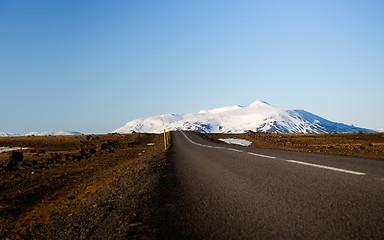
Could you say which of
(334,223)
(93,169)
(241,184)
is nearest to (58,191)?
(93,169)

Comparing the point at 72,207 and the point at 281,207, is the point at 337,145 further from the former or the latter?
the point at 281,207

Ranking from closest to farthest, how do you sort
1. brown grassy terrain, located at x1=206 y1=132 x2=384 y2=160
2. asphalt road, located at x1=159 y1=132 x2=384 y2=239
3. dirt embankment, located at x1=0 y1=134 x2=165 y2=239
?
1. asphalt road, located at x1=159 y1=132 x2=384 y2=239
2. dirt embankment, located at x1=0 y1=134 x2=165 y2=239
3. brown grassy terrain, located at x1=206 y1=132 x2=384 y2=160

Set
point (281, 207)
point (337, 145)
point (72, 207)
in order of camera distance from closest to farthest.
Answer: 1. point (281, 207)
2. point (72, 207)
3. point (337, 145)

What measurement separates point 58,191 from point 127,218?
9543 mm

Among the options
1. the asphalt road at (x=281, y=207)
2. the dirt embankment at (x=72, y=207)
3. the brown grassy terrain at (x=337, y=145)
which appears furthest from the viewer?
Answer: the brown grassy terrain at (x=337, y=145)

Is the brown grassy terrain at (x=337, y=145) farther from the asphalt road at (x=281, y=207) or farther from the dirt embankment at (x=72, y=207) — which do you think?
the dirt embankment at (x=72, y=207)

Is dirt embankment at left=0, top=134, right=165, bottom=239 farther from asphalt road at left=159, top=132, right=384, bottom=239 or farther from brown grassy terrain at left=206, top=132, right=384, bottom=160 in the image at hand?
brown grassy terrain at left=206, top=132, right=384, bottom=160

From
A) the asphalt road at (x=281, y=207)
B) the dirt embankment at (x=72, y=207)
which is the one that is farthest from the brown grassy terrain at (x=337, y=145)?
the dirt embankment at (x=72, y=207)

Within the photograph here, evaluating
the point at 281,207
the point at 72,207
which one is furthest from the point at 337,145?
the point at 281,207

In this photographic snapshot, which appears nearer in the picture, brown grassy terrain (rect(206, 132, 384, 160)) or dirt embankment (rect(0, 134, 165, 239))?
dirt embankment (rect(0, 134, 165, 239))

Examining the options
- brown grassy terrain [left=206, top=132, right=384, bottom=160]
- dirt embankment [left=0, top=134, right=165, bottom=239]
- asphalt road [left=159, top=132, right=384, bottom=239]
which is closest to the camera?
asphalt road [left=159, top=132, right=384, bottom=239]

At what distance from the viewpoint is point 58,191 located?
14203 mm

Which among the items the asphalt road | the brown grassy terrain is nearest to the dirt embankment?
the asphalt road

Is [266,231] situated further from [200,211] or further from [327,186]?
[327,186]
